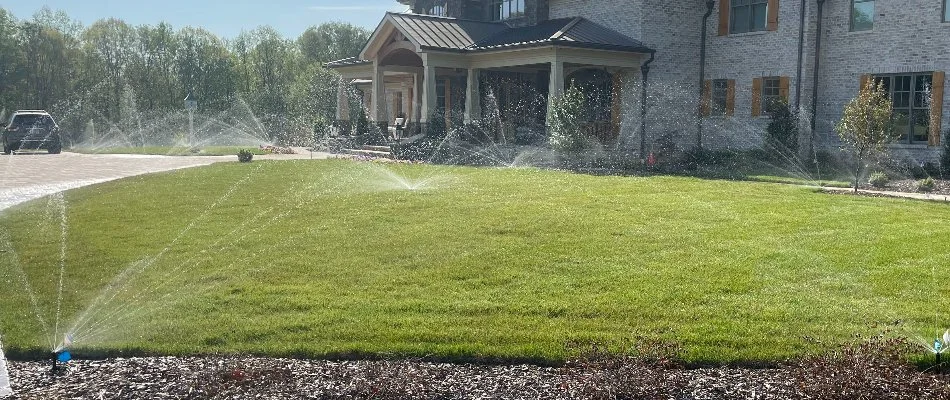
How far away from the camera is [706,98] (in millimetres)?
24500

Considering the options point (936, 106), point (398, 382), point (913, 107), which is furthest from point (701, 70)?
point (398, 382)

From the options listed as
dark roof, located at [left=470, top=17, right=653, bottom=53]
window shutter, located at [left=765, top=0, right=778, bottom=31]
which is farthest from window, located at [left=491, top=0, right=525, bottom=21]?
window shutter, located at [left=765, top=0, right=778, bottom=31]

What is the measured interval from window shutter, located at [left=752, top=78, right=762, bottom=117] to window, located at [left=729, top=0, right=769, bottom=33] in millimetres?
1507

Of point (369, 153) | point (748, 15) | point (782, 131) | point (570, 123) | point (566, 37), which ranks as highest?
point (748, 15)

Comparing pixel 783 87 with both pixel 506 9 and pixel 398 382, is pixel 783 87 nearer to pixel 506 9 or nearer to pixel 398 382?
pixel 506 9

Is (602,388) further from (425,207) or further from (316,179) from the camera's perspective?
(316,179)

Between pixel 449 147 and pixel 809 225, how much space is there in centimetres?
1505

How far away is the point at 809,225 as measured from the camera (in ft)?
34.2

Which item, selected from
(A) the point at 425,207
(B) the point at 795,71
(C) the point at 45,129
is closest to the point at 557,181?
(A) the point at 425,207

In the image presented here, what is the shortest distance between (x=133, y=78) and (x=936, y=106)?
46.7m

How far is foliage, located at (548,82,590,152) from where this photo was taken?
20.4 meters

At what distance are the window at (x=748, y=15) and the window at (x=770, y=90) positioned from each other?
1.46 m

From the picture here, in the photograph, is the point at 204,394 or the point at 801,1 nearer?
the point at 204,394

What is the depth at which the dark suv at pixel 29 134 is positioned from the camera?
29438 mm
